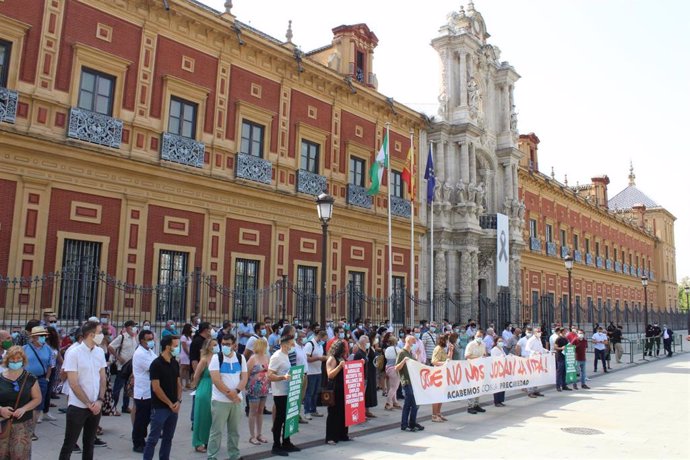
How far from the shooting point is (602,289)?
49.6 meters

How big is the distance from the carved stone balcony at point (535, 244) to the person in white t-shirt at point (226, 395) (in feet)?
107

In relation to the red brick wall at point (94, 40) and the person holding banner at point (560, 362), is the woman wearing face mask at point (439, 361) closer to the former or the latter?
the person holding banner at point (560, 362)

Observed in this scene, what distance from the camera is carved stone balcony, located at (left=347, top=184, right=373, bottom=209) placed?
23000mm

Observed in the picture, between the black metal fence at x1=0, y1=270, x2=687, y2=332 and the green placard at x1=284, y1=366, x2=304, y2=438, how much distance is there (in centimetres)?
603

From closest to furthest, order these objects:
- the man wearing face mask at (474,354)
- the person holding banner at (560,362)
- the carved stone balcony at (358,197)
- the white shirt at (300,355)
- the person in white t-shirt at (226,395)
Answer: the person in white t-shirt at (226,395), the white shirt at (300,355), the man wearing face mask at (474,354), the person holding banner at (560,362), the carved stone balcony at (358,197)

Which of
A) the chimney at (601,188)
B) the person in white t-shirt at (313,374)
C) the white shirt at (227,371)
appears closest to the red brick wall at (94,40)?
the person in white t-shirt at (313,374)

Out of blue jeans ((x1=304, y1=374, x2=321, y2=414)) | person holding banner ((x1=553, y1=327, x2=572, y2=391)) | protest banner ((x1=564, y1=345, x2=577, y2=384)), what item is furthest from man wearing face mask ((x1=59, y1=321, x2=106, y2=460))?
protest banner ((x1=564, y1=345, x2=577, y2=384))

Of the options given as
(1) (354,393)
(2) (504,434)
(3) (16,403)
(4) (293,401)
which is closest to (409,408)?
(1) (354,393)

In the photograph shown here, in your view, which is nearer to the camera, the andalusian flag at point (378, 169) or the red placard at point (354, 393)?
the red placard at point (354, 393)

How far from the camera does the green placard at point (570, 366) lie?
16.2 meters

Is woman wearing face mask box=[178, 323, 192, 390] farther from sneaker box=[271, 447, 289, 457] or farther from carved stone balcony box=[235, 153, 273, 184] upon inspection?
carved stone balcony box=[235, 153, 273, 184]

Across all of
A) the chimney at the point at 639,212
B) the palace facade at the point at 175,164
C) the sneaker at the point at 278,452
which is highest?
the chimney at the point at 639,212

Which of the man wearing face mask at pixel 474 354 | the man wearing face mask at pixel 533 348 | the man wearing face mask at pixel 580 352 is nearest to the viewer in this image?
the man wearing face mask at pixel 474 354

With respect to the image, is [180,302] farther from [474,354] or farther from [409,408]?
[409,408]
